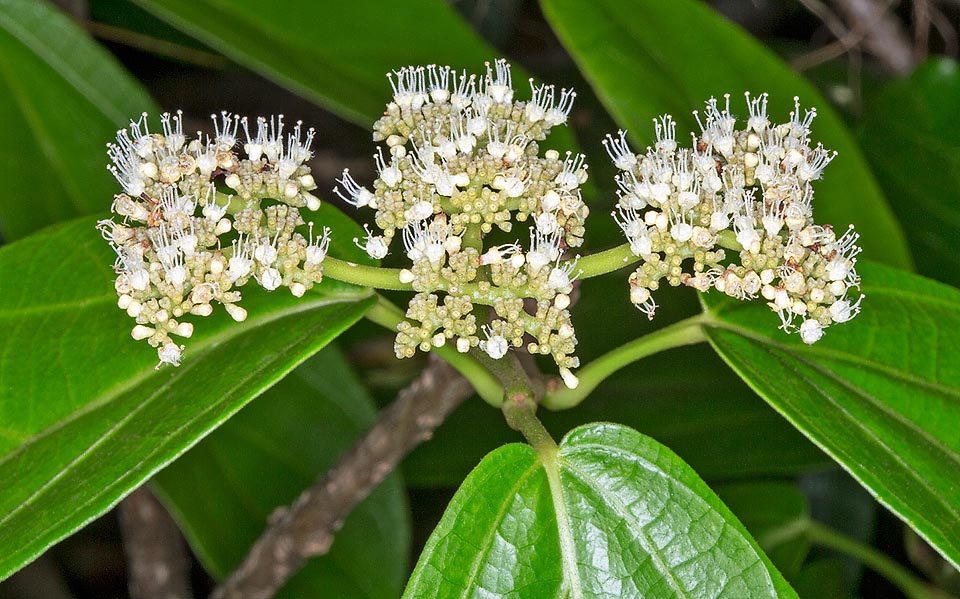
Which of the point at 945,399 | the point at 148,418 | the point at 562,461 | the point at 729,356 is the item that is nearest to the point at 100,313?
the point at 148,418

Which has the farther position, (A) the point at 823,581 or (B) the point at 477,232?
(A) the point at 823,581

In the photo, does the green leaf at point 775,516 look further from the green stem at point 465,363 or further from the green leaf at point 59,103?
the green leaf at point 59,103

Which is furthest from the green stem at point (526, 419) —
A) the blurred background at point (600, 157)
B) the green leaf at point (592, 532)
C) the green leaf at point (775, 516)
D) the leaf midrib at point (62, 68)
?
the leaf midrib at point (62, 68)

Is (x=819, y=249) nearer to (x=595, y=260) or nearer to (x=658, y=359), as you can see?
(x=595, y=260)

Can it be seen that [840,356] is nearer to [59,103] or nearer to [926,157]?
[926,157]

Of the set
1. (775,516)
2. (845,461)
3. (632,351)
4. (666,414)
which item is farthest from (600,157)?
(845,461)

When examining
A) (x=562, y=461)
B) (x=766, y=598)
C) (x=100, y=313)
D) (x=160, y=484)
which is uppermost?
(x=100, y=313)
